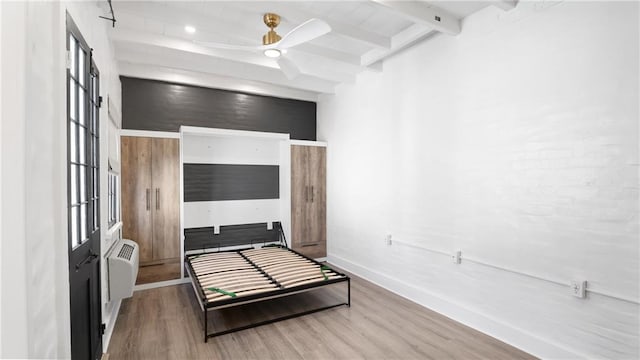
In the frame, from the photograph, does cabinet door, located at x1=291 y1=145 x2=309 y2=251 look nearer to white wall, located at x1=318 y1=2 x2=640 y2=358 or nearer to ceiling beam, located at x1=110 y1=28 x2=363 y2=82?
ceiling beam, located at x1=110 y1=28 x2=363 y2=82

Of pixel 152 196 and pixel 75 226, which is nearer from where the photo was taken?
pixel 75 226

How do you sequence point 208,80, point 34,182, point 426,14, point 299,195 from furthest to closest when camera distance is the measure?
1. point 299,195
2. point 208,80
3. point 426,14
4. point 34,182

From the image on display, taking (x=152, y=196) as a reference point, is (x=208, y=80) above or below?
above

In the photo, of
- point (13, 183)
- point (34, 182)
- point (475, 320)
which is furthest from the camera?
point (475, 320)

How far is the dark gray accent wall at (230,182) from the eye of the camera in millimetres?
4953

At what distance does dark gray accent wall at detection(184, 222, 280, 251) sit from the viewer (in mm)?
4965

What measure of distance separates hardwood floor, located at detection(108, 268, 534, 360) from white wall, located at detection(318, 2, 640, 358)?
327mm

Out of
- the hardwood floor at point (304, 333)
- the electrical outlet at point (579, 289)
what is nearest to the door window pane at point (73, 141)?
the hardwood floor at point (304, 333)

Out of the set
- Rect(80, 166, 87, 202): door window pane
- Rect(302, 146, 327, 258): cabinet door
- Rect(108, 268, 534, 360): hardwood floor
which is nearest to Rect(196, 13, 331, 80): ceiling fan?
Rect(80, 166, 87, 202): door window pane

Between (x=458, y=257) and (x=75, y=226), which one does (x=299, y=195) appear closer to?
(x=458, y=257)

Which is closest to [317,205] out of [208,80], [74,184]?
[208,80]

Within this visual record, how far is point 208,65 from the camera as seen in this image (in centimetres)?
430

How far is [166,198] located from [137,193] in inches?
13.9

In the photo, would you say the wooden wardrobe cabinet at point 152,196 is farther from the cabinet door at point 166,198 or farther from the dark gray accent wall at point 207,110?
the dark gray accent wall at point 207,110
